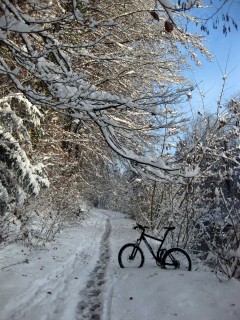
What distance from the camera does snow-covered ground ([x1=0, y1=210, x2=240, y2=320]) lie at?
18.1ft

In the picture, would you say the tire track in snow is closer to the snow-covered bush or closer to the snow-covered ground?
the snow-covered ground

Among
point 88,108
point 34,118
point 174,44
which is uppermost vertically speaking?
point 174,44

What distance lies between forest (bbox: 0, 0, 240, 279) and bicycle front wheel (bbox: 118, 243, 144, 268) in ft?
5.80

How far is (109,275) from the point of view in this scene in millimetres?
8492

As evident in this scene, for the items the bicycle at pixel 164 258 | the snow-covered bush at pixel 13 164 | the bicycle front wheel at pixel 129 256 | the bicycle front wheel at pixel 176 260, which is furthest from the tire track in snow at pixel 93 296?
the snow-covered bush at pixel 13 164

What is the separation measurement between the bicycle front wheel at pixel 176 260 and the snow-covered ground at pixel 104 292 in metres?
0.27

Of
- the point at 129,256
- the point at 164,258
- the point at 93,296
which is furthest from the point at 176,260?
the point at 93,296

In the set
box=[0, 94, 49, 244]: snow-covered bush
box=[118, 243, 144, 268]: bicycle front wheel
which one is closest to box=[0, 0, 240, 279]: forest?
box=[0, 94, 49, 244]: snow-covered bush

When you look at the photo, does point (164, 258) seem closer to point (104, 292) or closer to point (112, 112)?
point (104, 292)

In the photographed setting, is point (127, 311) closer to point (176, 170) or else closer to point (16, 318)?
point (16, 318)

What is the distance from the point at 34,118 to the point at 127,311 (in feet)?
16.6

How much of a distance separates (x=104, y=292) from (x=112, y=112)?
3.89 m

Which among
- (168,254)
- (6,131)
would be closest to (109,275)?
(168,254)

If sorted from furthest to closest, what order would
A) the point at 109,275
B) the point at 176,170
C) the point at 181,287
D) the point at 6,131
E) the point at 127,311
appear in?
the point at 109,275 → the point at 6,131 → the point at 181,287 → the point at 127,311 → the point at 176,170
